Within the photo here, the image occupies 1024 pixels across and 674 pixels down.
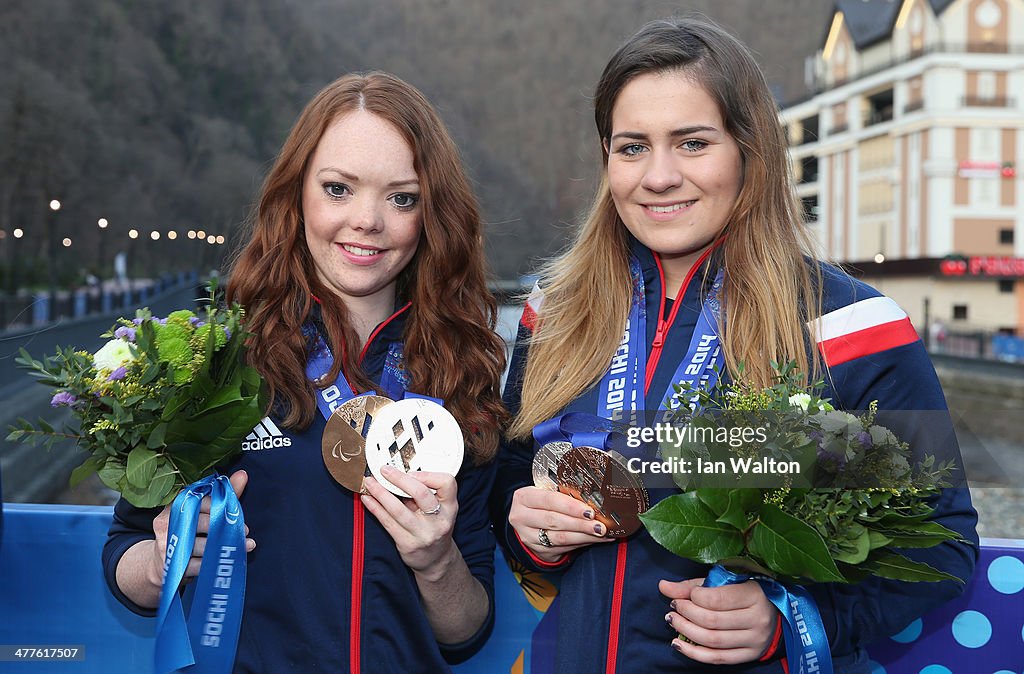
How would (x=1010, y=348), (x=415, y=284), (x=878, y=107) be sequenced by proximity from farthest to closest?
(x=878, y=107), (x=1010, y=348), (x=415, y=284)

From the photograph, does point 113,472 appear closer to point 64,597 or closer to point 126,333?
point 126,333

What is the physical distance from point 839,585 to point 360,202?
36.1 inches

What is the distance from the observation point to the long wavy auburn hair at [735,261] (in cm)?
135

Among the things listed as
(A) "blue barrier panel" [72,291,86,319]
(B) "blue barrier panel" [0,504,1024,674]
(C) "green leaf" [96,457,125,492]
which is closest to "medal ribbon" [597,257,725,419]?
(B) "blue barrier panel" [0,504,1024,674]

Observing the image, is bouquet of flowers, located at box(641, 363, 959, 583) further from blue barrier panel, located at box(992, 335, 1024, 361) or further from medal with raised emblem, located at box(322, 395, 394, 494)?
blue barrier panel, located at box(992, 335, 1024, 361)

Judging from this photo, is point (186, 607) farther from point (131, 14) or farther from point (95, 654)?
point (131, 14)

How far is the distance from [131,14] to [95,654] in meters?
49.5

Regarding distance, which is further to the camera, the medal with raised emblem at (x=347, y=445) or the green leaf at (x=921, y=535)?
the medal with raised emblem at (x=347, y=445)

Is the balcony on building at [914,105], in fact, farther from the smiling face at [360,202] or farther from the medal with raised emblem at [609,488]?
the medal with raised emblem at [609,488]

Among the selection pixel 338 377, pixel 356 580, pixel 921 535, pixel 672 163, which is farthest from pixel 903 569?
pixel 338 377

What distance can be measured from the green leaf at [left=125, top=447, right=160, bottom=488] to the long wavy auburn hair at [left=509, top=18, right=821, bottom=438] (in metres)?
0.55

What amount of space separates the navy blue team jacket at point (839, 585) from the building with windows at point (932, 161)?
124 feet

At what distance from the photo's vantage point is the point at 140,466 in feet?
4.18

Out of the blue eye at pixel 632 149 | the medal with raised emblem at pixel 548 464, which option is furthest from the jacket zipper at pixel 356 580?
the blue eye at pixel 632 149
